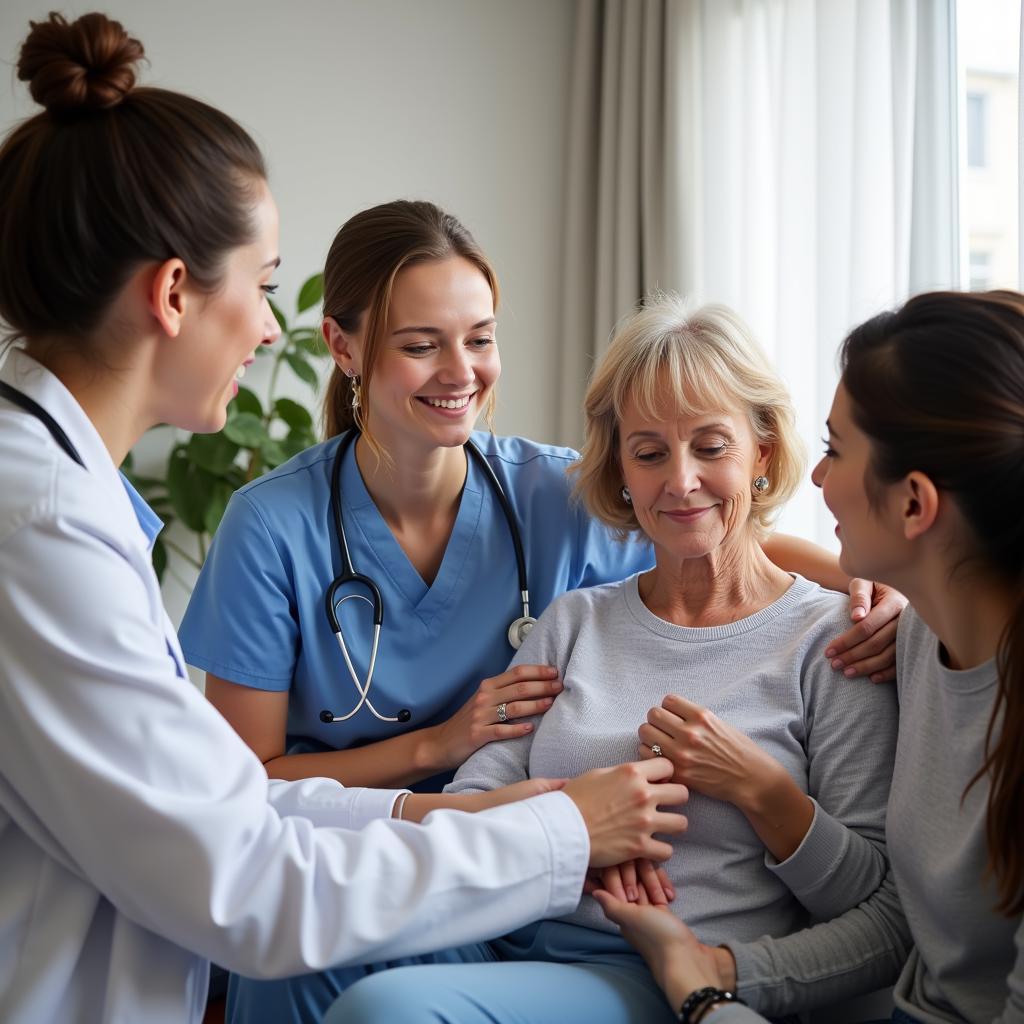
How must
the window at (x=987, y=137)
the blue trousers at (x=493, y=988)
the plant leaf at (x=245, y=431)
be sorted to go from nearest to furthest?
the blue trousers at (x=493, y=988), the window at (x=987, y=137), the plant leaf at (x=245, y=431)

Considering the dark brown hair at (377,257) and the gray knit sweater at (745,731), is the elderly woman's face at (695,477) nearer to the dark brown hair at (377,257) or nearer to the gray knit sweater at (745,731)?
the gray knit sweater at (745,731)

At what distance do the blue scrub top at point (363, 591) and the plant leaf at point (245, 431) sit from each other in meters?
1.30

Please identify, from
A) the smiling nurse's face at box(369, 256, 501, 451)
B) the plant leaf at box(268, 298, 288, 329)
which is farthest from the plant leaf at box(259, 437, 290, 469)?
the smiling nurse's face at box(369, 256, 501, 451)

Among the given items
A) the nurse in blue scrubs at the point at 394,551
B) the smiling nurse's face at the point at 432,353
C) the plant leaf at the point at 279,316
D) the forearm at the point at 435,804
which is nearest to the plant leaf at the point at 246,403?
the plant leaf at the point at 279,316

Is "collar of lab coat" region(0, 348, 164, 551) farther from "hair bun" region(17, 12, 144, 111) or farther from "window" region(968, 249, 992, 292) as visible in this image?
"window" region(968, 249, 992, 292)

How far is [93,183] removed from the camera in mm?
1179

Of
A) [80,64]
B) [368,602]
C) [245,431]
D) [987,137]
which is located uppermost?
[987,137]

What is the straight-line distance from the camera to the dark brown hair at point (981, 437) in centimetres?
114

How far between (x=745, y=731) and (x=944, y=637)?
316 millimetres

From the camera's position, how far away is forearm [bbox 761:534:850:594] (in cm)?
180

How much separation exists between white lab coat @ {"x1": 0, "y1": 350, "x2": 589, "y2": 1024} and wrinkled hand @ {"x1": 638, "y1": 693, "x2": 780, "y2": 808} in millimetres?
316

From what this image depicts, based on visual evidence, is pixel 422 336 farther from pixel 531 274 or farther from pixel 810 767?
pixel 531 274

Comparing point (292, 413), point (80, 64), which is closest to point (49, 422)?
point (80, 64)

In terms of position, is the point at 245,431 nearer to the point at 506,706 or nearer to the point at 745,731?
the point at 506,706
